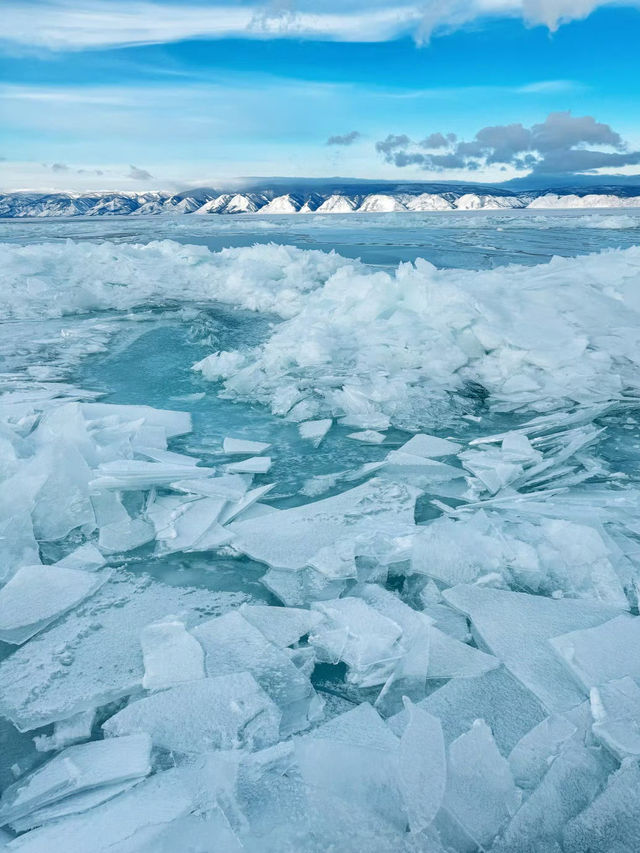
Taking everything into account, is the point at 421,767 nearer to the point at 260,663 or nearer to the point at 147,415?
the point at 260,663

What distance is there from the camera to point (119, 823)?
1184 millimetres

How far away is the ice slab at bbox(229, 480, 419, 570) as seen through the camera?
229 cm

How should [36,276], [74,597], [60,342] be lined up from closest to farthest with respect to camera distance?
1. [74,597]
2. [60,342]
3. [36,276]

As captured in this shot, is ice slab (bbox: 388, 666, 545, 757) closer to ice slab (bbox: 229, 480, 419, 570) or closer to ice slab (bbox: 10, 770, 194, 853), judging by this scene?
ice slab (bbox: 10, 770, 194, 853)

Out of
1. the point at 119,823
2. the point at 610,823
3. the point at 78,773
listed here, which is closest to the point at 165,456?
the point at 78,773

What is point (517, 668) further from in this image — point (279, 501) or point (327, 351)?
point (327, 351)

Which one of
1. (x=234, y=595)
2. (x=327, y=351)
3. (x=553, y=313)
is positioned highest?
(x=553, y=313)

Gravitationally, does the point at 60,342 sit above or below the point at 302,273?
below

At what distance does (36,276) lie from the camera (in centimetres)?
972

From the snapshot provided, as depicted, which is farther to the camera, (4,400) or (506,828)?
(4,400)

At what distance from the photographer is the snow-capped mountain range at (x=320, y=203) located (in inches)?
5295

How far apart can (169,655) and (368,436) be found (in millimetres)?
2211

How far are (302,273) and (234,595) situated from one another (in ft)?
27.7

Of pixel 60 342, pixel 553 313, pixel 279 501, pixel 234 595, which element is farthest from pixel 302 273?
pixel 234 595
